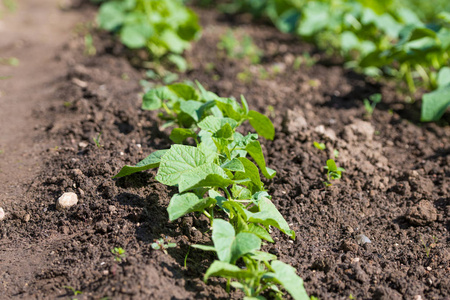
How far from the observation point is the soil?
2.01 meters

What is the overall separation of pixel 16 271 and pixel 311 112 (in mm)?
2419

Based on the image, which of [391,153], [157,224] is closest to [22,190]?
[157,224]

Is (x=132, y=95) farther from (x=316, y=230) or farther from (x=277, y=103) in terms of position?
(x=316, y=230)

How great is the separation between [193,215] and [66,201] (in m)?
0.70

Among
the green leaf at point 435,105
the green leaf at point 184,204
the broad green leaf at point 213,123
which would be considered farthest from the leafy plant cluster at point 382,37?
the green leaf at point 184,204

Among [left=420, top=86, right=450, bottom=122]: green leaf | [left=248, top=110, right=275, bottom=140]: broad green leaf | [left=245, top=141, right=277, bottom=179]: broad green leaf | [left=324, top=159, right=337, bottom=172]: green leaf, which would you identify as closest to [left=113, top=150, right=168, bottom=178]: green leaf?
[left=245, top=141, right=277, bottom=179]: broad green leaf

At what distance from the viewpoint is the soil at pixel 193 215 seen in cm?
201

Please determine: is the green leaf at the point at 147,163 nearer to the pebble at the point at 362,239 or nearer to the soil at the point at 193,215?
the soil at the point at 193,215

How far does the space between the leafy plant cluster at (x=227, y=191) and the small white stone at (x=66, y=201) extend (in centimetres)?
29

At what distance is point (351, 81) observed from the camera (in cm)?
412

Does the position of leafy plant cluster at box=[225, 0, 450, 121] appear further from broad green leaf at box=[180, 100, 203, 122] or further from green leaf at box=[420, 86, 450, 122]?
broad green leaf at box=[180, 100, 203, 122]

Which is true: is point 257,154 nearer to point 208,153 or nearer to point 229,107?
point 208,153

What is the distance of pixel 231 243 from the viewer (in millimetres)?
1826

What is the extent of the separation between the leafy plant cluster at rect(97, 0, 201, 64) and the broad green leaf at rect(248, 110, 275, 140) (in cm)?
177
